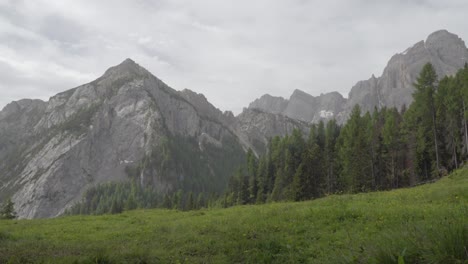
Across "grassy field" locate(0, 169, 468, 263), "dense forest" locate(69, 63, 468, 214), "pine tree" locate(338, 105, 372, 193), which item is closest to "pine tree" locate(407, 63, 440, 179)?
"dense forest" locate(69, 63, 468, 214)

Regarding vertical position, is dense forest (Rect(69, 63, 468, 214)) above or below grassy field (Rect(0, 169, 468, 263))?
above

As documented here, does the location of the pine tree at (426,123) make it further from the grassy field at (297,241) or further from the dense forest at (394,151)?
the grassy field at (297,241)

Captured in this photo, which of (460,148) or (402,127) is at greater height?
(402,127)

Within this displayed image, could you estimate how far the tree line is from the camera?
56594 mm

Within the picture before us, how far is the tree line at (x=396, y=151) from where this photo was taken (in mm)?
56594

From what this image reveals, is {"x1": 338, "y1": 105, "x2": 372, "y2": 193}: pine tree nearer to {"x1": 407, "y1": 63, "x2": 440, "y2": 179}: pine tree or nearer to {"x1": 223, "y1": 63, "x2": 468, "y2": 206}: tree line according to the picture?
{"x1": 223, "y1": 63, "x2": 468, "y2": 206}: tree line

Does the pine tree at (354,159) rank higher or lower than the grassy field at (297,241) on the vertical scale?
higher

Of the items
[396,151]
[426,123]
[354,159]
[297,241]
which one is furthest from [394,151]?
[297,241]

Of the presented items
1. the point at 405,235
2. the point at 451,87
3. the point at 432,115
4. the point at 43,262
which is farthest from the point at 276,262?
the point at 451,87

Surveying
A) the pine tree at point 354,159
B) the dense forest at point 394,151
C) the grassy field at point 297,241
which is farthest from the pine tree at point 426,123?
the grassy field at point 297,241

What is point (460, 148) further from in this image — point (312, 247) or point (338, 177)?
point (312, 247)

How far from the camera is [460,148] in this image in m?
58.1

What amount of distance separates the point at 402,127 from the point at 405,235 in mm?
67651

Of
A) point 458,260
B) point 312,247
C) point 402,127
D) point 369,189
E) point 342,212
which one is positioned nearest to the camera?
point 458,260
